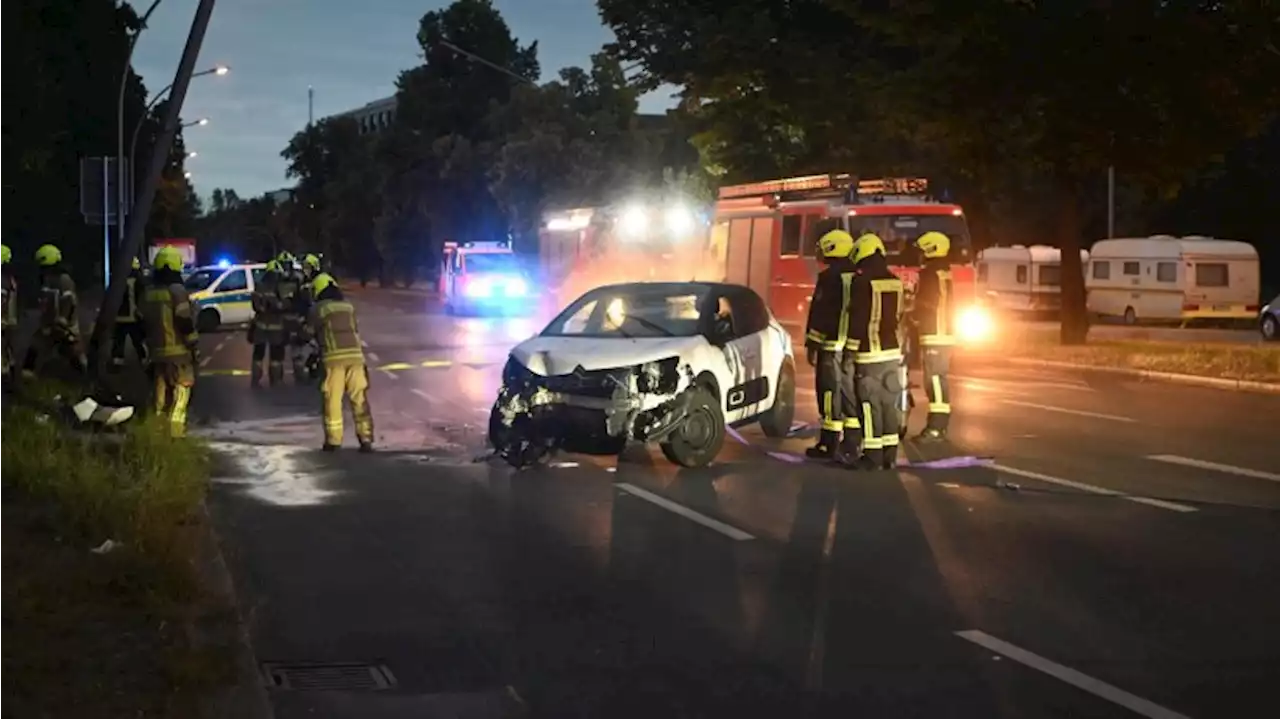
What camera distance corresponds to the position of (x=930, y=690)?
22.1 feet

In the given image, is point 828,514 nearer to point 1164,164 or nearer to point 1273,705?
point 1273,705

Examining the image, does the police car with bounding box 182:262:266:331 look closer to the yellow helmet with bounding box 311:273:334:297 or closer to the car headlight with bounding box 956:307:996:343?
the car headlight with bounding box 956:307:996:343

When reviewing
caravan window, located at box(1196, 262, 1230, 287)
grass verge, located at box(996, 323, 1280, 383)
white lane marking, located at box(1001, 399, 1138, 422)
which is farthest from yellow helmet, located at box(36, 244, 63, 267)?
caravan window, located at box(1196, 262, 1230, 287)

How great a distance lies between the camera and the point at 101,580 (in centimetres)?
800

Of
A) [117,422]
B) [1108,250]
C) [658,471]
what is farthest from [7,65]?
[1108,250]

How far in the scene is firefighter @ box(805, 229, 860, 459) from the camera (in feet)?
44.7

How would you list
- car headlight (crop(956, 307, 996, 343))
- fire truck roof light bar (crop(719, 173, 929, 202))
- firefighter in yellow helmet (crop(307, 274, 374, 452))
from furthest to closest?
fire truck roof light bar (crop(719, 173, 929, 202)) < car headlight (crop(956, 307, 996, 343)) < firefighter in yellow helmet (crop(307, 274, 374, 452))

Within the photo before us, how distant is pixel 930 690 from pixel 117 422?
904 cm

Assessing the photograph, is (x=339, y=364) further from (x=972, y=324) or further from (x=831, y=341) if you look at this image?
(x=972, y=324)

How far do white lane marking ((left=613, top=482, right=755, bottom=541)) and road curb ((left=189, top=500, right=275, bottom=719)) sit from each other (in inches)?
124

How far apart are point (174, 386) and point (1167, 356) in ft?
53.3

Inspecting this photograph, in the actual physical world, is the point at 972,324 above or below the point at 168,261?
below

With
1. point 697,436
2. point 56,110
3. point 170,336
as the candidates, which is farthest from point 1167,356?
point 56,110

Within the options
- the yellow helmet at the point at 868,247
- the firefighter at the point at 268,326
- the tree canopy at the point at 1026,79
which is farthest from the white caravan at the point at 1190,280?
the yellow helmet at the point at 868,247
